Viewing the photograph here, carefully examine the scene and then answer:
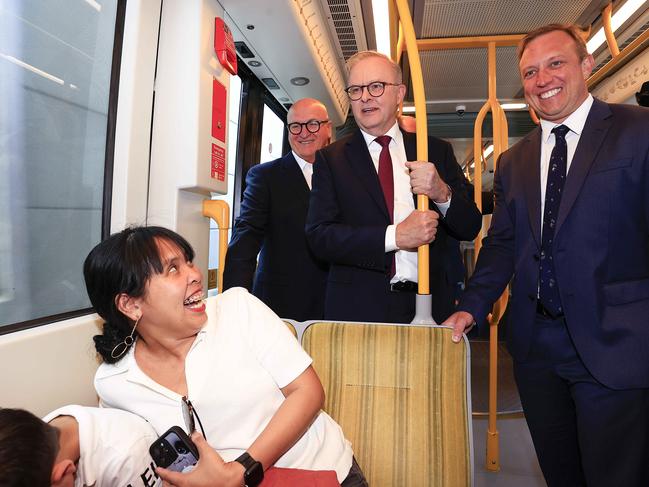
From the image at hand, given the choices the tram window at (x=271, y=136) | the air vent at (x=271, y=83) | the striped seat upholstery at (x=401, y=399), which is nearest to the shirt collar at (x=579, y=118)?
the striped seat upholstery at (x=401, y=399)

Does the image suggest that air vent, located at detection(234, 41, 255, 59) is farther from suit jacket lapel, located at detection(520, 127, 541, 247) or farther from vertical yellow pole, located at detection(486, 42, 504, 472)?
suit jacket lapel, located at detection(520, 127, 541, 247)

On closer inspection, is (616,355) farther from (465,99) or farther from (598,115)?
(465,99)

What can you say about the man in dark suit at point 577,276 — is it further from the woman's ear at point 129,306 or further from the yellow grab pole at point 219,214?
the yellow grab pole at point 219,214

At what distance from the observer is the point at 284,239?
2.72m

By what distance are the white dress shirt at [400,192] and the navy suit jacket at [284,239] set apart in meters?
0.73

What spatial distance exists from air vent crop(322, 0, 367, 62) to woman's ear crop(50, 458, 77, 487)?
3.20m

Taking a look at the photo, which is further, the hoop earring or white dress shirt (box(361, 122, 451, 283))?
white dress shirt (box(361, 122, 451, 283))

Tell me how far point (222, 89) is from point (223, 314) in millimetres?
1436

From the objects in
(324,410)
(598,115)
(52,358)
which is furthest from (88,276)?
(598,115)

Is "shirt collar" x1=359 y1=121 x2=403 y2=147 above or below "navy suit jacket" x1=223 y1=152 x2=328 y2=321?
above

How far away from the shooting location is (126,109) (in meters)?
1.99

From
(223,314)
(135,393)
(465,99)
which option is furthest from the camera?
(465,99)

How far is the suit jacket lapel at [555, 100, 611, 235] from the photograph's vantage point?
5.34 ft

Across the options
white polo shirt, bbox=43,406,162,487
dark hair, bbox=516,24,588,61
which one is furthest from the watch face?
dark hair, bbox=516,24,588,61
